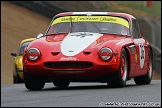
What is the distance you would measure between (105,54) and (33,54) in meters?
1.26

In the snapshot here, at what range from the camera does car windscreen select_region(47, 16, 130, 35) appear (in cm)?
1398

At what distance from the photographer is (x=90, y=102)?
9.69m

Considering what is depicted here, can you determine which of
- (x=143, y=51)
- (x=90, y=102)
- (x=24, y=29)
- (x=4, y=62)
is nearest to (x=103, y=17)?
(x=143, y=51)

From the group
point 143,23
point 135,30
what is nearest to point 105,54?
point 135,30

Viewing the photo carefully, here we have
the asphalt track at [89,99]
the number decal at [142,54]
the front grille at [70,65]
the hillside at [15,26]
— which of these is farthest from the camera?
the hillside at [15,26]

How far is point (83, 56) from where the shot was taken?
12453mm

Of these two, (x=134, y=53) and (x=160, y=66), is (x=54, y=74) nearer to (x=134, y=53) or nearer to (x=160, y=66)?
(x=134, y=53)

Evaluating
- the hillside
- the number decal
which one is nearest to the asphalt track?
the number decal

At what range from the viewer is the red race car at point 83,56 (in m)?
12.5

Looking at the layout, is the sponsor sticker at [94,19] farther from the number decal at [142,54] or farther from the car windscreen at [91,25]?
the number decal at [142,54]

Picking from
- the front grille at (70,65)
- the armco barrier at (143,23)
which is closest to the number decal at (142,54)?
the front grille at (70,65)

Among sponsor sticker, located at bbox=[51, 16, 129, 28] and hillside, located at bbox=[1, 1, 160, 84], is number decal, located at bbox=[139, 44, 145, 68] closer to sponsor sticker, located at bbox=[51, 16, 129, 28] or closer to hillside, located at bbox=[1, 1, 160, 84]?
sponsor sticker, located at bbox=[51, 16, 129, 28]

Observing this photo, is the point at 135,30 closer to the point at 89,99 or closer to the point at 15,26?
the point at 89,99

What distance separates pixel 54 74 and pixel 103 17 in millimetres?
2184
